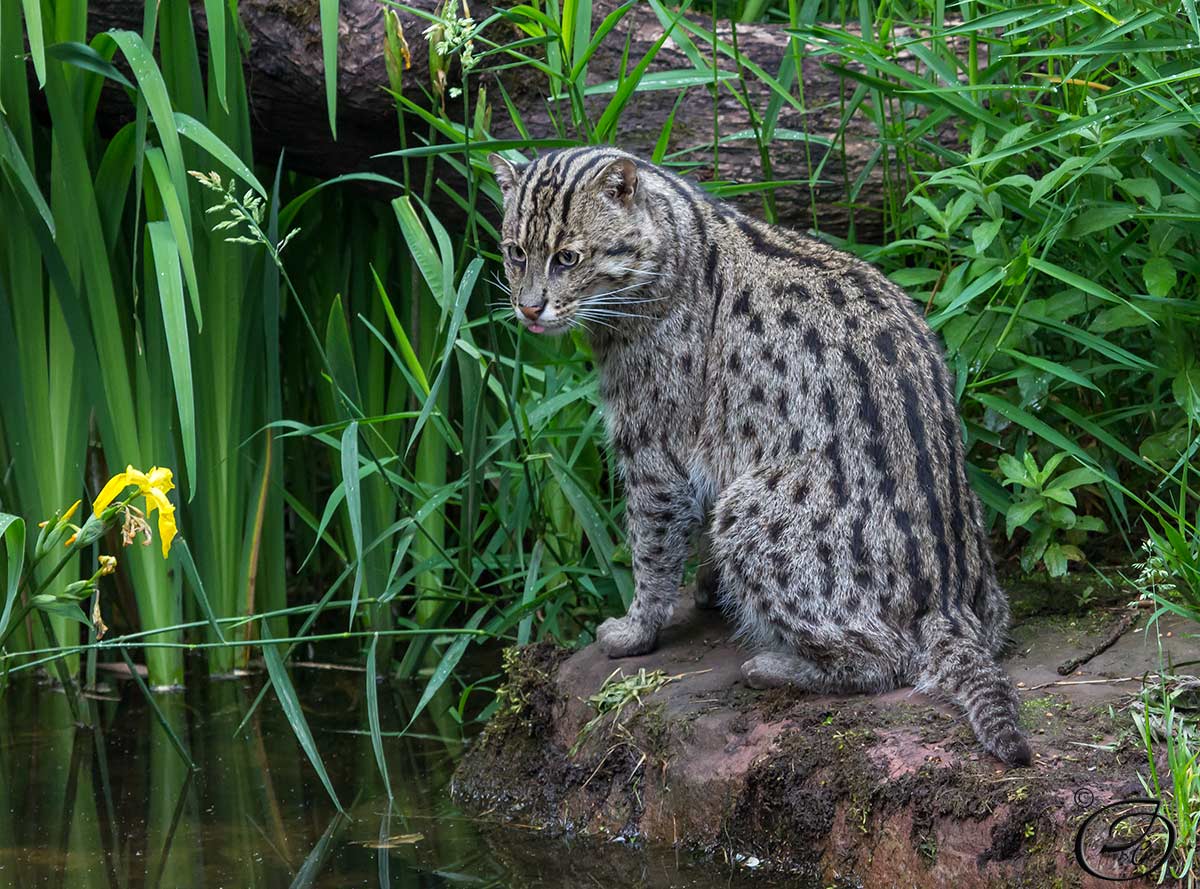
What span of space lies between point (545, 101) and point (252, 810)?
9.41 feet

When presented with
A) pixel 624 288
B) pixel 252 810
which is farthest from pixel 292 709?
pixel 624 288

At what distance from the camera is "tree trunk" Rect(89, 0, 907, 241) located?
5785 mm

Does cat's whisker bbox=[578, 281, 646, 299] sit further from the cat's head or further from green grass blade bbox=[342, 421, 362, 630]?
green grass blade bbox=[342, 421, 362, 630]

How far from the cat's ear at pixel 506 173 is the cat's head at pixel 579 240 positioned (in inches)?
2.6

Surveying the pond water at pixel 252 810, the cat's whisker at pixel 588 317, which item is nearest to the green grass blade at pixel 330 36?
the cat's whisker at pixel 588 317

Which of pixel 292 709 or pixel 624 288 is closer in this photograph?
pixel 292 709

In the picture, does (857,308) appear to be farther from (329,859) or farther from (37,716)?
(37,716)

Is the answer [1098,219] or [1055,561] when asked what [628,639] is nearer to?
[1055,561]

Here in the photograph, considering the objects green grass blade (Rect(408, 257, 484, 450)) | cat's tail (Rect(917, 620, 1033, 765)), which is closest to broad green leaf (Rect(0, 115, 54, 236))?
green grass blade (Rect(408, 257, 484, 450))

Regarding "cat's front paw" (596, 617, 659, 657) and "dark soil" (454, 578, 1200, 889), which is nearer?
"dark soil" (454, 578, 1200, 889)

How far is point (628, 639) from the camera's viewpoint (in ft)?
15.3

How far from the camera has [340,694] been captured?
579 centimetres

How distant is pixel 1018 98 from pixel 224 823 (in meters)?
3.47
